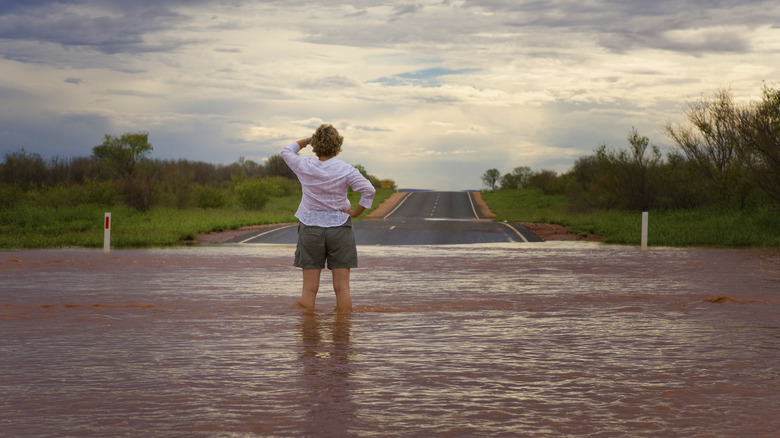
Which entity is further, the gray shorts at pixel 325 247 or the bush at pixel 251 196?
the bush at pixel 251 196

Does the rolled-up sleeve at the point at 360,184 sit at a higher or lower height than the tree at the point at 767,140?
lower

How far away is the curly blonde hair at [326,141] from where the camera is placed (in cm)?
923

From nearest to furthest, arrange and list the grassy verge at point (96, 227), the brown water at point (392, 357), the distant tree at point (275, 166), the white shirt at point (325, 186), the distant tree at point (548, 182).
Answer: the brown water at point (392, 357)
the white shirt at point (325, 186)
the grassy verge at point (96, 227)
the distant tree at point (548, 182)
the distant tree at point (275, 166)

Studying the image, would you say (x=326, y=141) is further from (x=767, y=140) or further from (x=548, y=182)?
(x=548, y=182)

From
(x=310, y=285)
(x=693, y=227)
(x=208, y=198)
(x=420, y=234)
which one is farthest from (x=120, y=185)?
(x=310, y=285)

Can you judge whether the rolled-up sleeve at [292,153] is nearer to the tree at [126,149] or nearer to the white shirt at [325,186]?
the white shirt at [325,186]

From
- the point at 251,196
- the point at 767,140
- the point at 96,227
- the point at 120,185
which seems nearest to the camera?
the point at 767,140

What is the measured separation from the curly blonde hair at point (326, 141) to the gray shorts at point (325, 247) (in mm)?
772

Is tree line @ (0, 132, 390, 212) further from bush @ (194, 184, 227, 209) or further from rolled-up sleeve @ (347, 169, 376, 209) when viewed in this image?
rolled-up sleeve @ (347, 169, 376, 209)

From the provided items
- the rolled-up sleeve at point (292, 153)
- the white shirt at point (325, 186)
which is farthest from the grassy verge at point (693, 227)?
the rolled-up sleeve at point (292, 153)

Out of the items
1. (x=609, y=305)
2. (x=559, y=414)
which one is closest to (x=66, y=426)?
(x=559, y=414)

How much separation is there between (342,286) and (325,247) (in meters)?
0.64

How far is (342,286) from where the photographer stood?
9.83 meters

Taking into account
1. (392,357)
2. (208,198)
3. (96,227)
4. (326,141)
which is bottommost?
(392,357)
